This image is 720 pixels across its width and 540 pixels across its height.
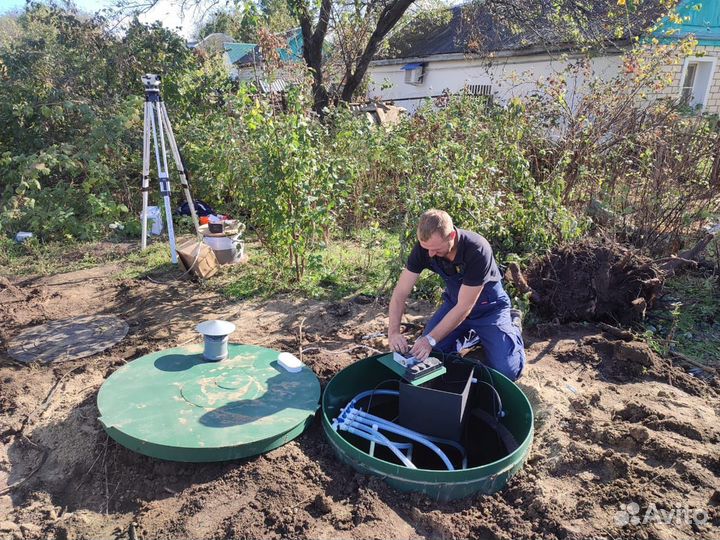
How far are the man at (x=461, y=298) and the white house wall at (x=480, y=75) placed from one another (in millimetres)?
7372

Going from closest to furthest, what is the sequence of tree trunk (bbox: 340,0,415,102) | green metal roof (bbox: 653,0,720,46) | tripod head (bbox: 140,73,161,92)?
1. tripod head (bbox: 140,73,161,92)
2. tree trunk (bbox: 340,0,415,102)
3. green metal roof (bbox: 653,0,720,46)

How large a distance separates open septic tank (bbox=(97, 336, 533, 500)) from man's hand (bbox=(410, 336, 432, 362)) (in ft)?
0.44

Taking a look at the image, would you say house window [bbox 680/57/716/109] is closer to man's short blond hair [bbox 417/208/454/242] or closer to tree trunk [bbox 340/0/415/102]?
tree trunk [bbox 340/0/415/102]

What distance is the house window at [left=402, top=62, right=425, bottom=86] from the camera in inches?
661

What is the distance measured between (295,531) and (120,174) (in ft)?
20.5

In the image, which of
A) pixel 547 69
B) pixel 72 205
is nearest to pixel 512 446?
pixel 72 205

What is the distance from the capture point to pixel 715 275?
4.70 meters

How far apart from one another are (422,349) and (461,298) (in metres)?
0.40

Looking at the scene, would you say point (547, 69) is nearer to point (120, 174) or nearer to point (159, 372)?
point (120, 174)

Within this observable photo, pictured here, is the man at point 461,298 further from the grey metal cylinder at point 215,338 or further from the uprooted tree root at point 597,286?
the grey metal cylinder at point 215,338

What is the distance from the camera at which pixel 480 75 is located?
14477 mm

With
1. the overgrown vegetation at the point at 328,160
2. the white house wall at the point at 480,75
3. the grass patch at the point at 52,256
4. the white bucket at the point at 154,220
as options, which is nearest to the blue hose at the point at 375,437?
the overgrown vegetation at the point at 328,160

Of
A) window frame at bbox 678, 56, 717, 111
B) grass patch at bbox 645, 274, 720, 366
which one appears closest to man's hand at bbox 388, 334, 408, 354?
grass patch at bbox 645, 274, 720, 366

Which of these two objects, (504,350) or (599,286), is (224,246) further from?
(599,286)
